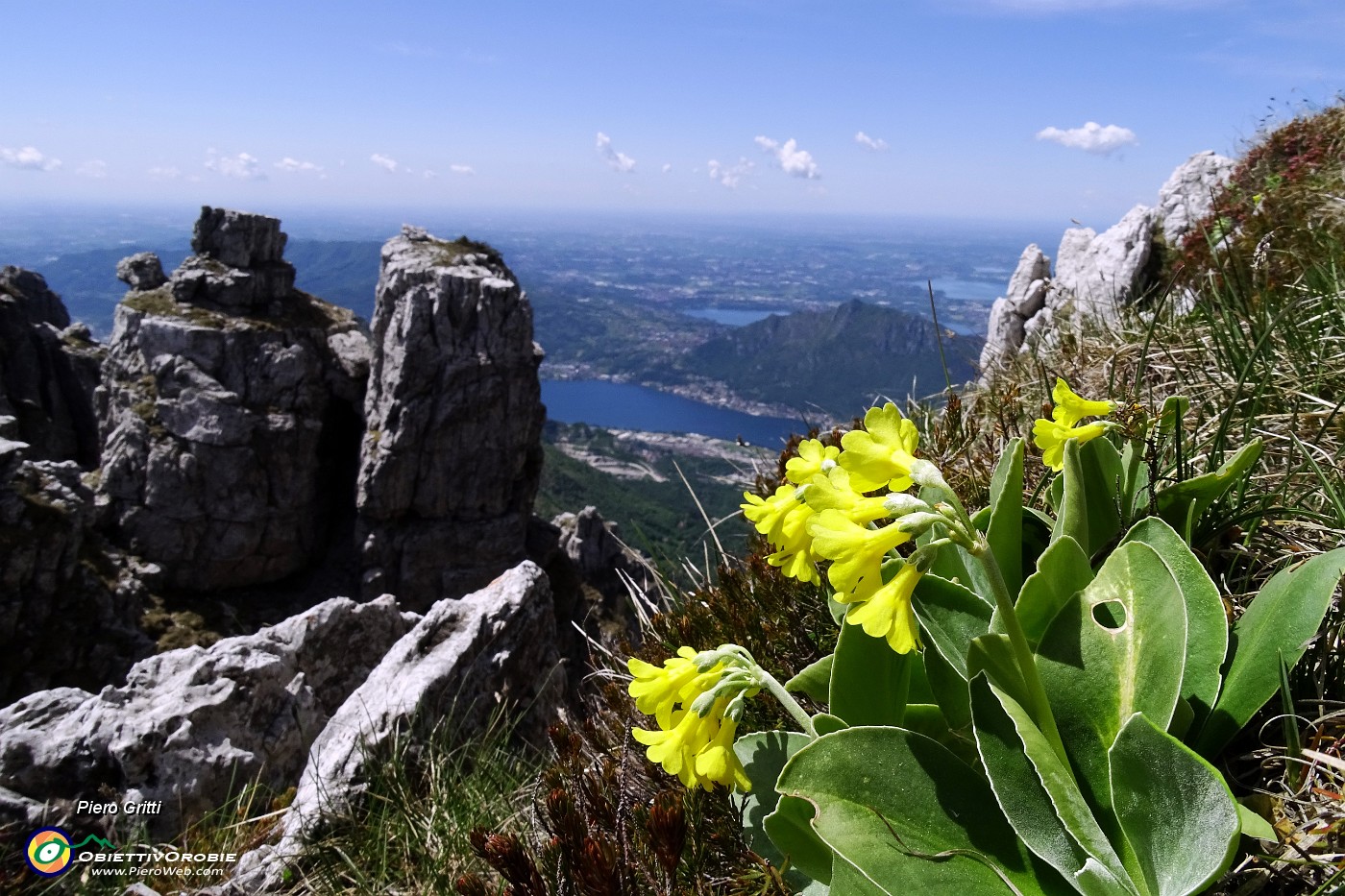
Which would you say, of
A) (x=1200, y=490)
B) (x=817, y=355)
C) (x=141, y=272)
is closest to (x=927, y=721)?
(x=1200, y=490)

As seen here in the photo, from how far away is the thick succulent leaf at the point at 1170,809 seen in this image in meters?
1.24

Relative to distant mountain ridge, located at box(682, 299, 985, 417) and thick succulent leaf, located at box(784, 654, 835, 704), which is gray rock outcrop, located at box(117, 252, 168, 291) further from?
distant mountain ridge, located at box(682, 299, 985, 417)

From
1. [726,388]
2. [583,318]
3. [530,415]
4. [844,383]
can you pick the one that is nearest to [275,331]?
[530,415]

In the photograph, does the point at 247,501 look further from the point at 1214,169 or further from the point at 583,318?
the point at 583,318

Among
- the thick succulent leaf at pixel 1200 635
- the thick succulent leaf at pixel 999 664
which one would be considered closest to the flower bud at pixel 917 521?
the thick succulent leaf at pixel 999 664

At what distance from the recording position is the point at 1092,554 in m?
1.96

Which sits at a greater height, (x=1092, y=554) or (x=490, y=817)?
(x=1092, y=554)

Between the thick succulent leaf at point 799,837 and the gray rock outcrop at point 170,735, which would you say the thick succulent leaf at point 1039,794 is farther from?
the gray rock outcrop at point 170,735

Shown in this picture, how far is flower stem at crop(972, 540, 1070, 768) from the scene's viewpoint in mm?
1207

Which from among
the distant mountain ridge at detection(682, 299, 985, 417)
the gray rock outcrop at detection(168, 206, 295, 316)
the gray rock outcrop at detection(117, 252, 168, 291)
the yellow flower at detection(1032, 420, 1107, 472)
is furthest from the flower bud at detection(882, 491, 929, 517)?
the distant mountain ridge at detection(682, 299, 985, 417)

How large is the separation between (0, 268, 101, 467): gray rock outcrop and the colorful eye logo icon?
35721 mm

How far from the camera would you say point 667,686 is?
1.64 m

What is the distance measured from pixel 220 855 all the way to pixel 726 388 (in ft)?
414

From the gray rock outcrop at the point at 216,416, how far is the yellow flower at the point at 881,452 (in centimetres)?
3459
